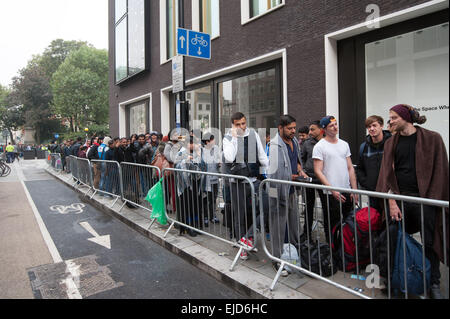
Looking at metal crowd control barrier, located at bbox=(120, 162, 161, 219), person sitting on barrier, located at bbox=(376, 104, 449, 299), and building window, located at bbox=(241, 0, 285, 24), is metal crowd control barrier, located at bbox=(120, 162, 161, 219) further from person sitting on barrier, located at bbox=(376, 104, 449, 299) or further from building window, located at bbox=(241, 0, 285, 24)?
building window, located at bbox=(241, 0, 285, 24)

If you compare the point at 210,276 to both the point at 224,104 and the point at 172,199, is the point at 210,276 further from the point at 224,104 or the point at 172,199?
the point at 224,104

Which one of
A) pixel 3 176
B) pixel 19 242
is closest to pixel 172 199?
pixel 19 242

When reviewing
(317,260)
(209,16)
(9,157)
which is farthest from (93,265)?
(9,157)

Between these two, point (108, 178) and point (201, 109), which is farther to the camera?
point (201, 109)

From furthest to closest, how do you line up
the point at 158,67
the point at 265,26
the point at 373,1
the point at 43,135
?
the point at 43,135 → the point at 158,67 → the point at 265,26 → the point at 373,1

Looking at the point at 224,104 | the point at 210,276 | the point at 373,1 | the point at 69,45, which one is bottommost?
the point at 210,276

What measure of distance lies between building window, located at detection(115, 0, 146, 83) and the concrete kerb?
1173 centimetres

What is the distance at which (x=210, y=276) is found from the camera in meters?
3.82

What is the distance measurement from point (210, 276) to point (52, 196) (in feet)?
27.8

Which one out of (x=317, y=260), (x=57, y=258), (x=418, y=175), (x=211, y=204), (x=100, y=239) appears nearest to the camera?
(x=418, y=175)

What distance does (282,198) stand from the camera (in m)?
3.62

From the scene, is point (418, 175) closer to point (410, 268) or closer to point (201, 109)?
point (410, 268)

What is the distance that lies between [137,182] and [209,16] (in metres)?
7.65

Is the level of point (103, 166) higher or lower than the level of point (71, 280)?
higher
